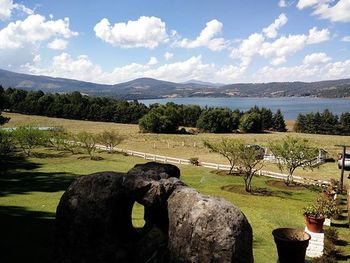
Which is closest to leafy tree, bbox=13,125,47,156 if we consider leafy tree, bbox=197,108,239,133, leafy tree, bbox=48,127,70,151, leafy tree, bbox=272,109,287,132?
leafy tree, bbox=48,127,70,151

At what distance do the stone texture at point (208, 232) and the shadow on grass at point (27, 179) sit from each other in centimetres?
2304

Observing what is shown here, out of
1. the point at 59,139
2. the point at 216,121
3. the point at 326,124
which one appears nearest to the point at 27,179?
the point at 59,139

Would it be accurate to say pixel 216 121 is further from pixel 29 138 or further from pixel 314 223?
pixel 314 223

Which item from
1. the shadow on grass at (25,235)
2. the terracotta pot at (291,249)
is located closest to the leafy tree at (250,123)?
the shadow on grass at (25,235)

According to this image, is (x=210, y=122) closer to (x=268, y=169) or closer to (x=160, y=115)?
(x=160, y=115)

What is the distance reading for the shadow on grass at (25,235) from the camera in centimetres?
1464

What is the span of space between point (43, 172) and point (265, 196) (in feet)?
74.2

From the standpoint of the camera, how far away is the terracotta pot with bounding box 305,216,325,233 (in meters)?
15.3

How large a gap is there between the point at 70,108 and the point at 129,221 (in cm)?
12152

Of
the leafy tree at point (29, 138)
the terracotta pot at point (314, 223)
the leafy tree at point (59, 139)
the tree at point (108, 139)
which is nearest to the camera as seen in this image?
the terracotta pot at point (314, 223)

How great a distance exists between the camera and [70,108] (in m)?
126

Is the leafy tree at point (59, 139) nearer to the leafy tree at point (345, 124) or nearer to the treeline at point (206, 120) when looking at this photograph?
the treeline at point (206, 120)

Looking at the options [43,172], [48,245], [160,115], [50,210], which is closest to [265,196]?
[50,210]

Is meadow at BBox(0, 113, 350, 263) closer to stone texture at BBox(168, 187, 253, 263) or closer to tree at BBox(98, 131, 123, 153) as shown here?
tree at BBox(98, 131, 123, 153)
